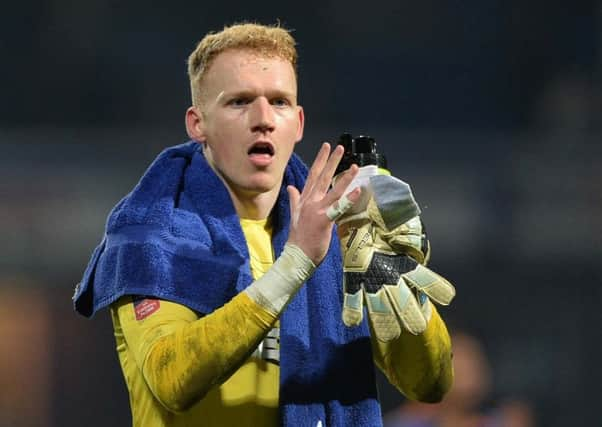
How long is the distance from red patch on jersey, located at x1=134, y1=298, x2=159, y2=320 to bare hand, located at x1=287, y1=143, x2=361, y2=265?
0.20m

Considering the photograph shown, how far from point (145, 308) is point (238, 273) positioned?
0.41 feet

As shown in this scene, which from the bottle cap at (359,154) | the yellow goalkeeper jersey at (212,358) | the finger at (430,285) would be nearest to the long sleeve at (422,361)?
the yellow goalkeeper jersey at (212,358)

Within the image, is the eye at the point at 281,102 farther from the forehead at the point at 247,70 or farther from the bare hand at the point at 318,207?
the bare hand at the point at 318,207

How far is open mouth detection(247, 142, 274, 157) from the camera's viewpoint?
1.35 m

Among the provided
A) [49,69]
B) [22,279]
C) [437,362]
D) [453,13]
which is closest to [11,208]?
[22,279]

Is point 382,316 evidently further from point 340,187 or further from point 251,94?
point 251,94

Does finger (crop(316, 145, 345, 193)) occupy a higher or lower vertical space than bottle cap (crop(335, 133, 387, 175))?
lower

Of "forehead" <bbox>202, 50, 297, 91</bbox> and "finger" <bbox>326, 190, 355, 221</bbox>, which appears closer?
"finger" <bbox>326, 190, 355, 221</bbox>

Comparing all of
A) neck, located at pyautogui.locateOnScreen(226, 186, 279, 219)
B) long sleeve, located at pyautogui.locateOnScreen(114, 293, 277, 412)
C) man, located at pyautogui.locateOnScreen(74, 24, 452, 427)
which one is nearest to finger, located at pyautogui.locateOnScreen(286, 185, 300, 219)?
man, located at pyautogui.locateOnScreen(74, 24, 452, 427)

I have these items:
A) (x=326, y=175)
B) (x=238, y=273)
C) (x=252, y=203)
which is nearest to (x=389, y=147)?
(x=252, y=203)

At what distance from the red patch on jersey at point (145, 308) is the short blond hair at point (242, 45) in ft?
0.98

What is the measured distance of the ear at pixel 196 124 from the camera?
1428 mm

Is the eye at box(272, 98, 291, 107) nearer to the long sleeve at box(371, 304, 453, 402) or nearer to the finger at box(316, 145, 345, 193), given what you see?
the finger at box(316, 145, 345, 193)

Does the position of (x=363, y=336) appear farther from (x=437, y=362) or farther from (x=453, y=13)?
(x=453, y=13)
